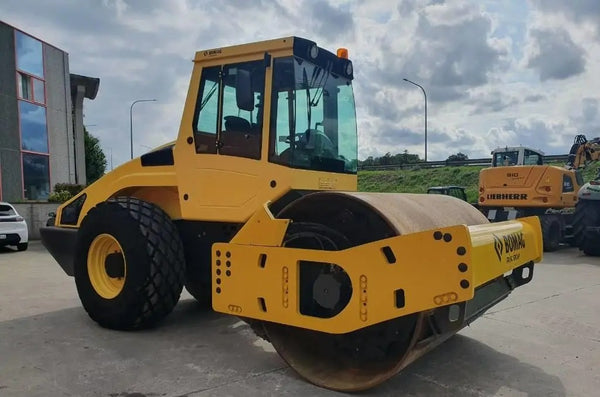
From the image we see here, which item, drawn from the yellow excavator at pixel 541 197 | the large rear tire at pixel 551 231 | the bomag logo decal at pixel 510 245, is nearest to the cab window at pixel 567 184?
the yellow excavator at pixel 541 197

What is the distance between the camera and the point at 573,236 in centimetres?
1222

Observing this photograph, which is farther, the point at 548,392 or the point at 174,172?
the point at 174,172

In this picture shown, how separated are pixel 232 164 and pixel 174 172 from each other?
0.79 m

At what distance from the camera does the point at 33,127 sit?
18.5m

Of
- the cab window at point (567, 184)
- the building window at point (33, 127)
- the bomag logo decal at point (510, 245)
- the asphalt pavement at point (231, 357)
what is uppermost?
the building window at point (33, 127)

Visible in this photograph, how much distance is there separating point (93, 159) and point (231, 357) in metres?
36.8

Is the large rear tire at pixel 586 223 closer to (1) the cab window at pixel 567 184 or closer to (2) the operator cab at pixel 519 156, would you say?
(1) the cab window at pixel 567 184

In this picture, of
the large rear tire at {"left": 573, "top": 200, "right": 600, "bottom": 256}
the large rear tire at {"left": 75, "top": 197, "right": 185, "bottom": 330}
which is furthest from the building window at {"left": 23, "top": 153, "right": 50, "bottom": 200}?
the large rear tire at {"left": 573, "top": 200, "right": 600, "bottom": 256}

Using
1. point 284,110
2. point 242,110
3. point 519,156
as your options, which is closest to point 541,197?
point 519,156

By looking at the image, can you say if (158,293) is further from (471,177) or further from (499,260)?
(471,177)

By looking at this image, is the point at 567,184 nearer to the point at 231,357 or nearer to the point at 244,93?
the point at 244,93

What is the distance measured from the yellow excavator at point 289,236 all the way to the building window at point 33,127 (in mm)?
13544

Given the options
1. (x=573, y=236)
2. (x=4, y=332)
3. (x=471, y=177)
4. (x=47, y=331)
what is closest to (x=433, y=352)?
(x=47, y=331)

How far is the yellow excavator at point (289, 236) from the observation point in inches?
131
